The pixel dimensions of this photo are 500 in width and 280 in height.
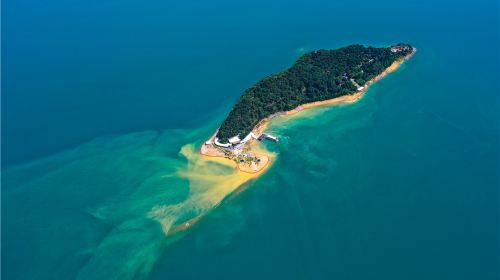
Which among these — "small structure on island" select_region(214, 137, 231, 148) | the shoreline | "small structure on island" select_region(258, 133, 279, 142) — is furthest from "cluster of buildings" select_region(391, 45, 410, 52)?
"small structure on island" select_region(214, 137, 231, 148)

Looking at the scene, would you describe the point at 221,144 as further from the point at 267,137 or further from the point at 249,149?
the point at 267,137

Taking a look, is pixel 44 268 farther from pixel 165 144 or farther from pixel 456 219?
pixel 456 219

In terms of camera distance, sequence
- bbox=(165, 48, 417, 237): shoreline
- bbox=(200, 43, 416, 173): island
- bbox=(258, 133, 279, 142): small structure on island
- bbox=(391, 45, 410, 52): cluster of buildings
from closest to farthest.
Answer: bbox=(165, 48, 417, 237): shoreline → bbox=(200, 43, 416, 173): island → bbox=(258, 133, 279, 142): small structure on island → bbox=(391, 45, 410, 52): cluster of buildings

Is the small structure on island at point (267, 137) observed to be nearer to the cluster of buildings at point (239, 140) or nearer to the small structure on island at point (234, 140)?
the cluster of buildings at point (239, 140)

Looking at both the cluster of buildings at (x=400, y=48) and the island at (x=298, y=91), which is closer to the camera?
the island at (x=298, y=91)

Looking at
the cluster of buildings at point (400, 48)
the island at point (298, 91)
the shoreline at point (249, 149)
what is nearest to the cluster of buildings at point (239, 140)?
the island at point (298, 91)

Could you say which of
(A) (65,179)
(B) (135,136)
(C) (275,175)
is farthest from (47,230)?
(C) (275,175)

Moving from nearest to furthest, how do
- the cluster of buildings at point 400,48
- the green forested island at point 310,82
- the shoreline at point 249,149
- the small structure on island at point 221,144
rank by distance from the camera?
the shoreline at point 249,149 → the small structure on island at point 221,144 → the green forested island at point 310,82 → the cluster of buildings at point 400,48

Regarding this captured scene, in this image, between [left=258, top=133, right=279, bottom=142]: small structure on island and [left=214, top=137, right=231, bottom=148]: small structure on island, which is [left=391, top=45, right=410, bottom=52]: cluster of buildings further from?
[left=214, top=137, right=231, bottom=148]: small structure on island
